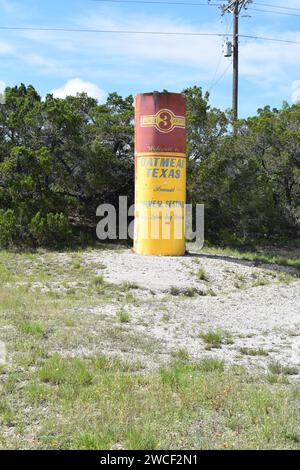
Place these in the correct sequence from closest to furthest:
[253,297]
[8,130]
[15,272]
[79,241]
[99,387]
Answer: [99,387], [253,297], [15,272], [79,241], [8,130]

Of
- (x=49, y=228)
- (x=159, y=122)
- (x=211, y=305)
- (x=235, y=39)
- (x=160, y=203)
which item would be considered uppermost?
(x=235, y=39)

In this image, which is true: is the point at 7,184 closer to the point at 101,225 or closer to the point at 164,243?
the point at 101,225

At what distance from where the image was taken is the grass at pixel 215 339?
8.59 metres

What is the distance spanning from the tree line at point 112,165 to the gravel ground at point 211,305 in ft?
13.3

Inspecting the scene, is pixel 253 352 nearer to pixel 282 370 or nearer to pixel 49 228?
pixel 282 370

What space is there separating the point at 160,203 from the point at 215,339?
950cm

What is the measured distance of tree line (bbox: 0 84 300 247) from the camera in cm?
2120

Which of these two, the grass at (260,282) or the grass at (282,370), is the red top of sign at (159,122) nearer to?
the grass at (260,282)

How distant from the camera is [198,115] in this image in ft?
77.4

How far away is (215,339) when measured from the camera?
874cm

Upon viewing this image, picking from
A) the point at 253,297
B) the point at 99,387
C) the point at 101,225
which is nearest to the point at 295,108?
the point at 101,225

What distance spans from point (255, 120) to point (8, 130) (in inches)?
419

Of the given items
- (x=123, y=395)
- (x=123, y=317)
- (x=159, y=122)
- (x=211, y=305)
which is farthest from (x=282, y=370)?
(x=159, y=122)

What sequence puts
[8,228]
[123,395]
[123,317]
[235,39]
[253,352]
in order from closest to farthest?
1. [123,395]
2. [253,352]
3. [123,317]
4. [8,228]
5. [235,39]
